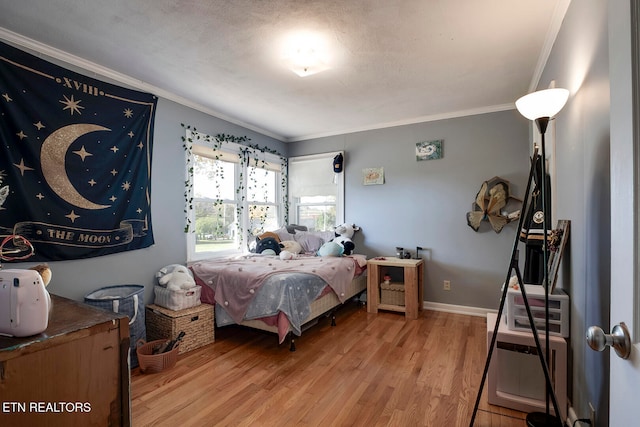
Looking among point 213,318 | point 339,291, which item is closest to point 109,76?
point 213,318

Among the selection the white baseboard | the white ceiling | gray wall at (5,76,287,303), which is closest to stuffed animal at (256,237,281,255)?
gray wall at (5,76,287,303)

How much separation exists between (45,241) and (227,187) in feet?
6.28

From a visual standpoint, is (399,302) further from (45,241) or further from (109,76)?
(109,76)

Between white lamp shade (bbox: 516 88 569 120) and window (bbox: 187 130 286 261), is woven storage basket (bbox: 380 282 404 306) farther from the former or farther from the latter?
white lamp shade (bbox: 516 88 569 120)

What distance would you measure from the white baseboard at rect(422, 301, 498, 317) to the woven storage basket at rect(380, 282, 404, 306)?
413mm

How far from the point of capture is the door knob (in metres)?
0.60

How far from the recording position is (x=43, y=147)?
2.16 metres

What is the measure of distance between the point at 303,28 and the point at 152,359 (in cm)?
263

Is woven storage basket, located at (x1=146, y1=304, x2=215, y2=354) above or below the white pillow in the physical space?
below

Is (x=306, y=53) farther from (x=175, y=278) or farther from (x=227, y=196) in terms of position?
(x=175, y=278)

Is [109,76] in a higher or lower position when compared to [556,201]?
higher

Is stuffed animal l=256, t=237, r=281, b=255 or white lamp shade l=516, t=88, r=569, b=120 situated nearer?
white lamp shade l=516, t=88, r=569, b=120

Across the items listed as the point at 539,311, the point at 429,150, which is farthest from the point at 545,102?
the point at 429,150

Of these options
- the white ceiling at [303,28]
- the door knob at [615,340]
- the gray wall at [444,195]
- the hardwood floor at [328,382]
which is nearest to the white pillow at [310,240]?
the gray wall at [444,195]
